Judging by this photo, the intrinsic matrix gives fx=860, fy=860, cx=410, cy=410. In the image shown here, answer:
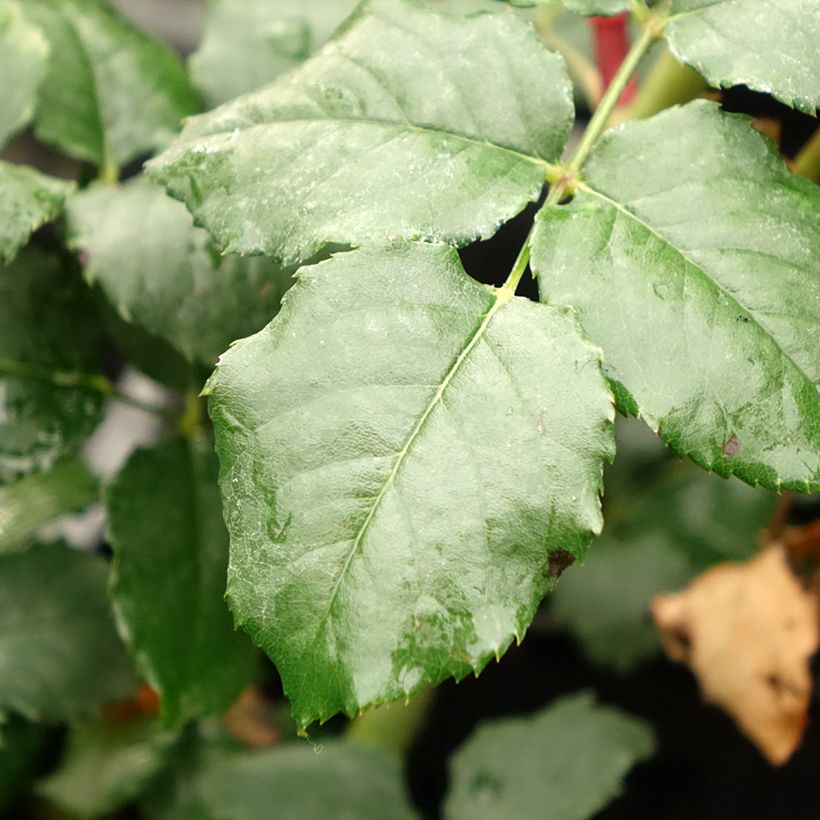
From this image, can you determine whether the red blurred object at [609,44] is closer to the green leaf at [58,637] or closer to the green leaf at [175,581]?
the green leaf at [175,581]

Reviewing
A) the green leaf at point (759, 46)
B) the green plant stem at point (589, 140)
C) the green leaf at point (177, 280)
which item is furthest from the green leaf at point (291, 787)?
the green leaf at point (759, 46)

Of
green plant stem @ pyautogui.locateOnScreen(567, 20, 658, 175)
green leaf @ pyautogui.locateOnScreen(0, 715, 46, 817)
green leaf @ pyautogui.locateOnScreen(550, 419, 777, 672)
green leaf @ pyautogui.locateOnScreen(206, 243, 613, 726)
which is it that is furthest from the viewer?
green leaf @ pyautogui.locateOnScreen(550, 419, 777, 672)

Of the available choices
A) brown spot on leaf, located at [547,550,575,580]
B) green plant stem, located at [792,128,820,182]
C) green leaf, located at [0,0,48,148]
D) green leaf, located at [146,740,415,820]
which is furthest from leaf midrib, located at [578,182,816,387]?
green leaf, located at [146,740,415,820]

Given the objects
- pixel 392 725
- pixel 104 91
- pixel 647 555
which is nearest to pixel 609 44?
pixel 104 91

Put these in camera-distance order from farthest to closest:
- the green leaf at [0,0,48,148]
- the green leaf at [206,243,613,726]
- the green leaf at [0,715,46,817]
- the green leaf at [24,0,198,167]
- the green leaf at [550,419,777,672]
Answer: the green leaf at [550,419,777,672] → the green leaf at [0,715,46,817] → the green leaf at [24,0,198,167] → the green leaf at [0,0,48,148] → the green leaf at [206,243,613,726]

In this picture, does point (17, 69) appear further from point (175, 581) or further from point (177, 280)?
point (175, 581)

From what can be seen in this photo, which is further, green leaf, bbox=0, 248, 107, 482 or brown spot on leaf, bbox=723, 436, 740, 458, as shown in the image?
green leaf, bbox=0, 248, 107, 482

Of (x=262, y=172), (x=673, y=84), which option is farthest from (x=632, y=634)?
(x=262, y=172)

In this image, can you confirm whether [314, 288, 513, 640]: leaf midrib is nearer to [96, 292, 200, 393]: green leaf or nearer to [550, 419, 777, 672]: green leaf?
[96, 292, 200, 393]: green leaf
